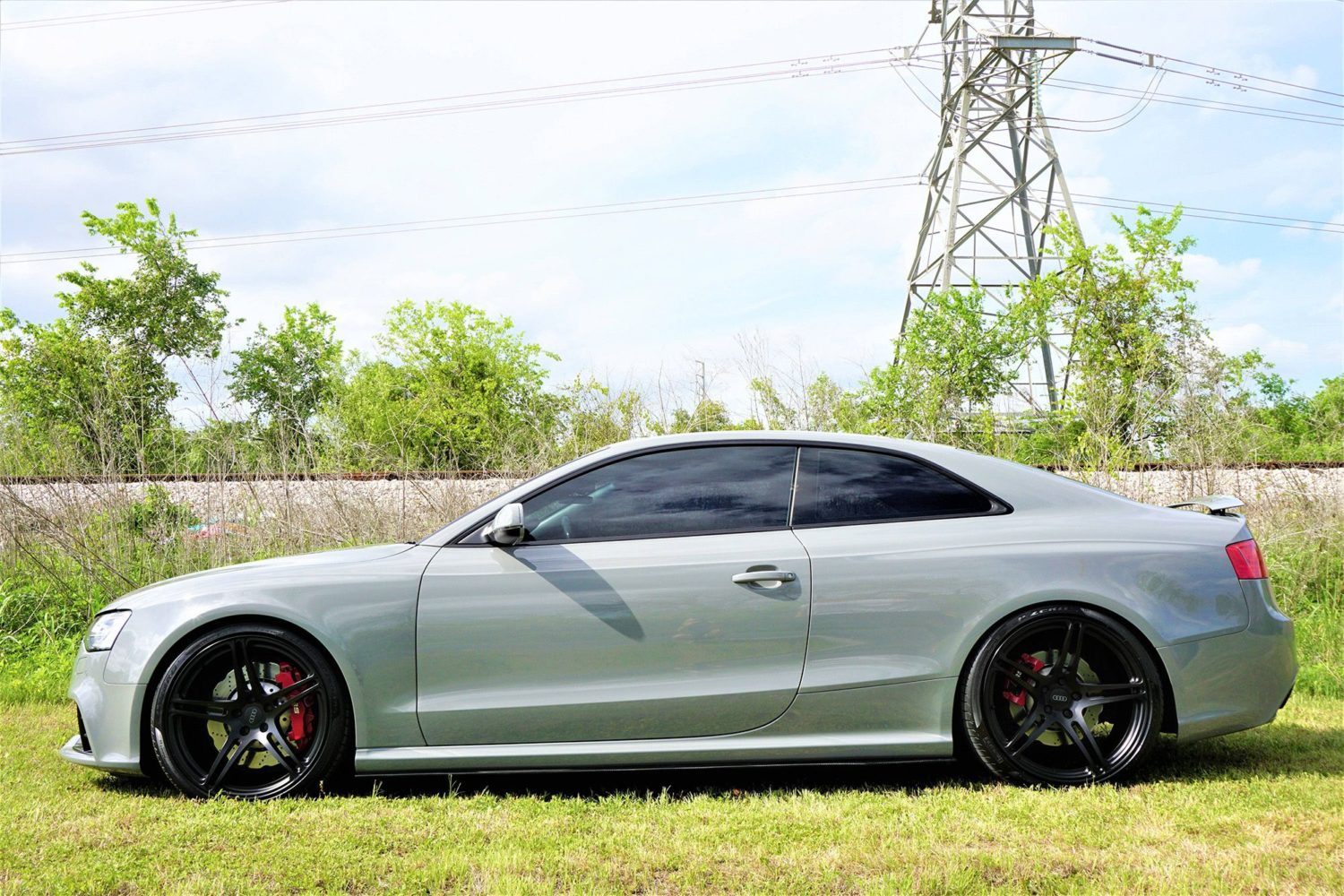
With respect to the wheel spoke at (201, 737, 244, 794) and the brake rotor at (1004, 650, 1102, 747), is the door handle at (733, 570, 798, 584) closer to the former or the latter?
the brake rotor at (1004, 650, 1102, 747)

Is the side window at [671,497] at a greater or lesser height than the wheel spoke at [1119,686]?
greater

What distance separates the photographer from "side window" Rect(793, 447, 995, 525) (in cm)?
438

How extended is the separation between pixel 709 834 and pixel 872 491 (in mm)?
1571

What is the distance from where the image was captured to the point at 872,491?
443cm

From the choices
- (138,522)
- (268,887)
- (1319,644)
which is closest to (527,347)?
(138,522)

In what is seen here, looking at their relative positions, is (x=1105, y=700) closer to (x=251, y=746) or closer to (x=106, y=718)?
(x=251, y=746)

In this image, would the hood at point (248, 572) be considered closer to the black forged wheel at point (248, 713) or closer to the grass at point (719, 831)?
the black forged wheel at point (248, 713)

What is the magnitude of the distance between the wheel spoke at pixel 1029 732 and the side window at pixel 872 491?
2.78ft

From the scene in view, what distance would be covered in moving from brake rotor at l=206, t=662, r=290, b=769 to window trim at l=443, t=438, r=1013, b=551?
90 centimetres

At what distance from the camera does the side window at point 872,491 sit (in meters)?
4.38

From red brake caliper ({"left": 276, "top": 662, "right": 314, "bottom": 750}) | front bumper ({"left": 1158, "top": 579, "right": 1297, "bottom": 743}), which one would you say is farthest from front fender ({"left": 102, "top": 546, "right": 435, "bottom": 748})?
front bumper ({"left": 1158, "top": 579, "right": 1297, "bottom": 743})

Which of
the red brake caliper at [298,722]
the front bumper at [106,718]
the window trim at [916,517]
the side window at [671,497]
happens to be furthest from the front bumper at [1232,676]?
the front bumper at [106,718]

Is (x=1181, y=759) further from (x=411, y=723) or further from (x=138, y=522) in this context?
(x=138, y=522)

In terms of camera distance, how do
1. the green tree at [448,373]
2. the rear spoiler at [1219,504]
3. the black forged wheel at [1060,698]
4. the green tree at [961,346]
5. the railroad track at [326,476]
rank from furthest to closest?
the green tree at [448,373] → the green tree at [961,346] → the railroad track at [326,476] → the rear spoiler at [1219,504] → the black forged wheel at [1060,698]
